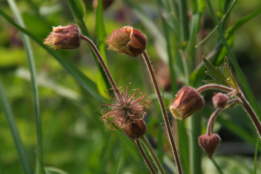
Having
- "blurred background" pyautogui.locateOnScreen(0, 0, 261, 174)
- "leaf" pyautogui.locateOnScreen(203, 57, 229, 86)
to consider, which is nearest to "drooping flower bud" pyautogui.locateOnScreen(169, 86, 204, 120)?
"leaf" pyautogui.locateOnScreen(203, 57, 229, 86)

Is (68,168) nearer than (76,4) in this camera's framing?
No

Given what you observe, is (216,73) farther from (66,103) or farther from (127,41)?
(66,103)

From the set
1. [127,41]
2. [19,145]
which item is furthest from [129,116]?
[19,145]

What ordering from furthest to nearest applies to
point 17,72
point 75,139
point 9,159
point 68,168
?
point 75,139, point 9,159, point 68,168, point 17,72

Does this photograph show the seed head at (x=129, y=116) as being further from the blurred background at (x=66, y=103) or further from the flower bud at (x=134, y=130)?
the blurred background at (x=66, y=103)

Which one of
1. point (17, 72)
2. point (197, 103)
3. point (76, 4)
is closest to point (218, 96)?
point (197, 103)

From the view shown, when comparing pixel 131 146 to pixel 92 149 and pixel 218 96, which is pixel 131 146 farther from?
pixel 92 149
